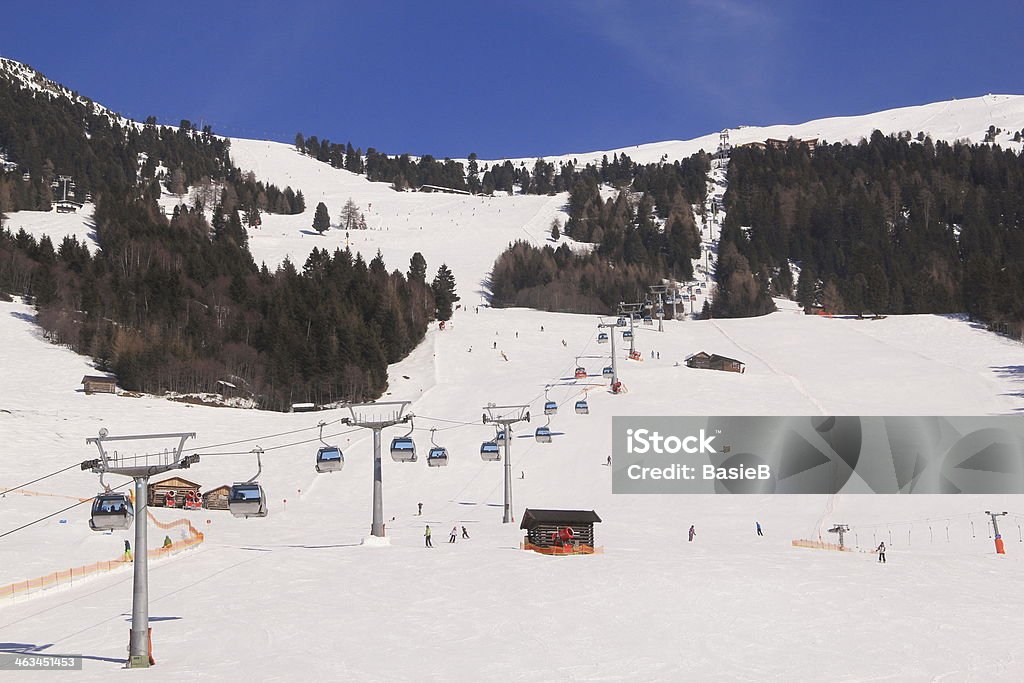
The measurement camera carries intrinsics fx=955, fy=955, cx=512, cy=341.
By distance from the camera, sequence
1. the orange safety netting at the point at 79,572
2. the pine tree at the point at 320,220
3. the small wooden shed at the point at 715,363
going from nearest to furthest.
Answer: the orange safety netting at the point at 79,572 < the small wooden shed at the point at 715,363 < the pine tree at the point at 320,220

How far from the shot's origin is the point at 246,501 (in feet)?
73.5

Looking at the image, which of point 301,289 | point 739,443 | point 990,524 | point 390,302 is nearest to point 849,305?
point 390,302

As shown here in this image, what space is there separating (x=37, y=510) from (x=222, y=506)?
807 cm

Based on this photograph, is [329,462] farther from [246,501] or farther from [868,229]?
[868,229]

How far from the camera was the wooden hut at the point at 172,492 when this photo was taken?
4156 cm

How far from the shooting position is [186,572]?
83.0 ft

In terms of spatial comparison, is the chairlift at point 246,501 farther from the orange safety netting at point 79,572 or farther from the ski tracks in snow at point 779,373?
the ski tracks in snow at point 779,373

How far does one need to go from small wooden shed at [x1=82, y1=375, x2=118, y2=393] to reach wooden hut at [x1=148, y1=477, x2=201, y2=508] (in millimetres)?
25689

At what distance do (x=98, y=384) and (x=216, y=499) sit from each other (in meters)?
28.3

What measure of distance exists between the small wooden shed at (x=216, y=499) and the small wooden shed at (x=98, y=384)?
27.4 meters

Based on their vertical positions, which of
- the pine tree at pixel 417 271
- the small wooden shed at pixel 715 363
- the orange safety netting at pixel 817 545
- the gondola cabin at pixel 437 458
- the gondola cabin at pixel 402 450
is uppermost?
the pine tree at pixel 417 271

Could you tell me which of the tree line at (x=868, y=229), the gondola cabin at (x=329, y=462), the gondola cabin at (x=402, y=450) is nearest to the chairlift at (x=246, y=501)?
the gondola cabin at (x=329, y=462)

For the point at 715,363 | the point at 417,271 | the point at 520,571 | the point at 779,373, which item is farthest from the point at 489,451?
the point at 417,271

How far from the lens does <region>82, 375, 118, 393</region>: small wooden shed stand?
64250mm
